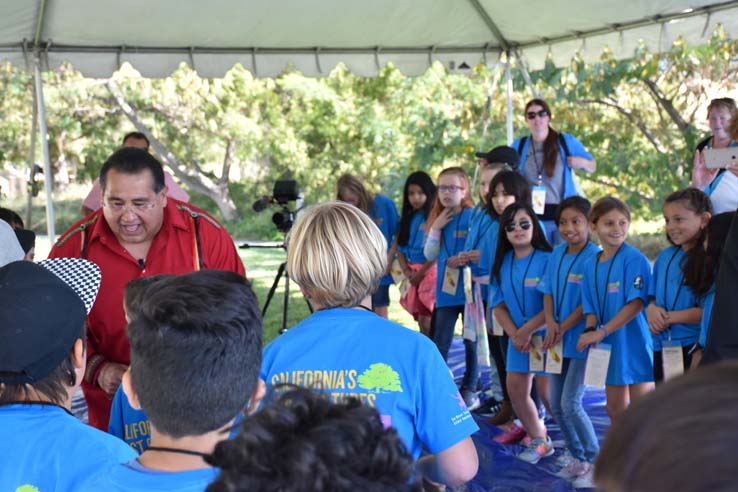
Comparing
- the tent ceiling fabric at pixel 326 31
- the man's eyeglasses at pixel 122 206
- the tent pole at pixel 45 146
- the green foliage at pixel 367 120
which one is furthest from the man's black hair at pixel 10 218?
the green foliage at pixel 367 120

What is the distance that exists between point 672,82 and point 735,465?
1528 cm

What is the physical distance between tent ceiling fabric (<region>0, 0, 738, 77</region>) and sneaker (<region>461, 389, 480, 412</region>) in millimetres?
2942

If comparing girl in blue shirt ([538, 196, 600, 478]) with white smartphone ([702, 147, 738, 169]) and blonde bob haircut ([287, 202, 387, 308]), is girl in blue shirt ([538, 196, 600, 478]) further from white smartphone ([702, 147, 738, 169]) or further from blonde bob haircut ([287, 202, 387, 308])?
blonde bob haircut ([287, 202, 387, 308])

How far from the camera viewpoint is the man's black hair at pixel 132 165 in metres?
2.91

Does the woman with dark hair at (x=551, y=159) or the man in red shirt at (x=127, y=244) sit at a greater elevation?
the woman with dark hair at (x=551, y=159)

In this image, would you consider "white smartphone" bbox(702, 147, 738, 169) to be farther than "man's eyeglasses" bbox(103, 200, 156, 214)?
Yes

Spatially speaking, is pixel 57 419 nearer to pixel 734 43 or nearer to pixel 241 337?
pixel 241 337

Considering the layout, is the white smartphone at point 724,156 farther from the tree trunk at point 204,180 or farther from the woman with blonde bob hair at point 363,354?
the tree trunk at point 204,180

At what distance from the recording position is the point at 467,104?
55.4 ft

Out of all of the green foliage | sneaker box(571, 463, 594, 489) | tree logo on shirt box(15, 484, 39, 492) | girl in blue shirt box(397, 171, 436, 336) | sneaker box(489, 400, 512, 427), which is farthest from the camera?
the green foliage

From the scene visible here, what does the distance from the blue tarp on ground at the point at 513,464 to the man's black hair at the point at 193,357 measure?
2544 millimetres

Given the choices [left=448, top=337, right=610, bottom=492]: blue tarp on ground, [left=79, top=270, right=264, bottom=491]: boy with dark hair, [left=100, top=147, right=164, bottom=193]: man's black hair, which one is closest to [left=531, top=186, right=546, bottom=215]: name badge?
[left=448, top=337, right=610, bottom=492]: blue tarp on ground

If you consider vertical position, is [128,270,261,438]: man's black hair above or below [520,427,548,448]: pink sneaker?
above

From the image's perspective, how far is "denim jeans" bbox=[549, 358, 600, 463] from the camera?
4102 mm
